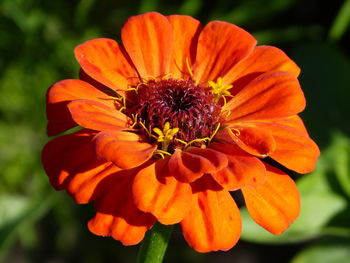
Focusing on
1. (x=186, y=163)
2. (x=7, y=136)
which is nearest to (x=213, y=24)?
(x=186, y=163)

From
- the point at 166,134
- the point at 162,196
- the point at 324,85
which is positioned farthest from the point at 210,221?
the point at 324,85

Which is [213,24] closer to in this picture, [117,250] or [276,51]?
Result: [276,51]

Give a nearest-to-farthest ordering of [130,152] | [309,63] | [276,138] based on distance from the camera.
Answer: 1. [130,152]
2. [276,138]
3. [309,63]

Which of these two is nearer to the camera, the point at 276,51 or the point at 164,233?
the point at 164,233

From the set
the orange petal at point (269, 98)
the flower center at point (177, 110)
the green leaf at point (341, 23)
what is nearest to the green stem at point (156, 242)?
the flower center at point (177, 110)

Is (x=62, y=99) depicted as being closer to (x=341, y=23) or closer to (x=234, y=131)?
(x=234, y=131)

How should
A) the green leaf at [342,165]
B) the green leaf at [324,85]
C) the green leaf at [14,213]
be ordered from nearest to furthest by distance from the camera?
the green leaf at [14,213], the green leaf at [342,165], the green leaf at [324,85]

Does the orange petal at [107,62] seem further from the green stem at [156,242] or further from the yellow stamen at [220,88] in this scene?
the green stem at [156,242]
